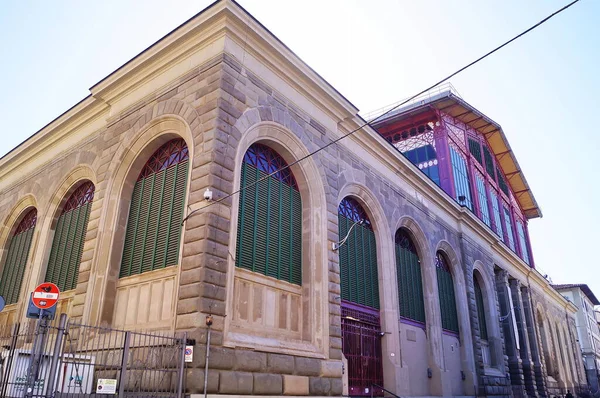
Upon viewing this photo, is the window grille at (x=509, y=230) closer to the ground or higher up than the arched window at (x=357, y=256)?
higher up

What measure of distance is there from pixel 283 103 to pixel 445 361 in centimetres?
1274

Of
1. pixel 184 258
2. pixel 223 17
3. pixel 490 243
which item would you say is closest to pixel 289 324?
pixel 184 258

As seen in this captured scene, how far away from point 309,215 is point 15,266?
37.6ft

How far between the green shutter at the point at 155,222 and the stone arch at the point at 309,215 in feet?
5.62

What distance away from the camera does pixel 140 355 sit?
10477 mm

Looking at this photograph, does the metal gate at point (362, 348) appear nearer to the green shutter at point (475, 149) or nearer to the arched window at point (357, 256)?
the arched window at point (357, 256)

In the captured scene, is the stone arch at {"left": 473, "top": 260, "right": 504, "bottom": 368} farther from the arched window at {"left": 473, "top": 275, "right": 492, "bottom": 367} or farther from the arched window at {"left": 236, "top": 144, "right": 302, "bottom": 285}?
the arched window at {"left": 236, "top": 144, "right": 302, "bottom": 285}

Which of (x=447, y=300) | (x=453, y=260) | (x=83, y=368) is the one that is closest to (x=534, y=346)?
(x=453, y=260)

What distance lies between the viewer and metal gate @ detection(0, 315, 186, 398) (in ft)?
26.0

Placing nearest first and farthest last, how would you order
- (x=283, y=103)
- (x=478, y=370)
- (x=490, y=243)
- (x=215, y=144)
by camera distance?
1. (x=215, y=144)
2. (x=283, y=103)
3. (x=478, y=370)
4. (x=490, y=243)

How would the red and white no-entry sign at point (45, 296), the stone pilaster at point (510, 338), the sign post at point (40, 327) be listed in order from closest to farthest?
the sign post at point (40, 327) → the red and white no-entry sign at point (45, 296) → the stone pilaster at point (510, 338)

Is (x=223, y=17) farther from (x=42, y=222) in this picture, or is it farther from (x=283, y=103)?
(x=42, y=222)

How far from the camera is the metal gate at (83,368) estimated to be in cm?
793

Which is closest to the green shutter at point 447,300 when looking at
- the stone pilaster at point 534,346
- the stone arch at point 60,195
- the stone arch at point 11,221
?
Result: the stone pilaster at point 534,346
